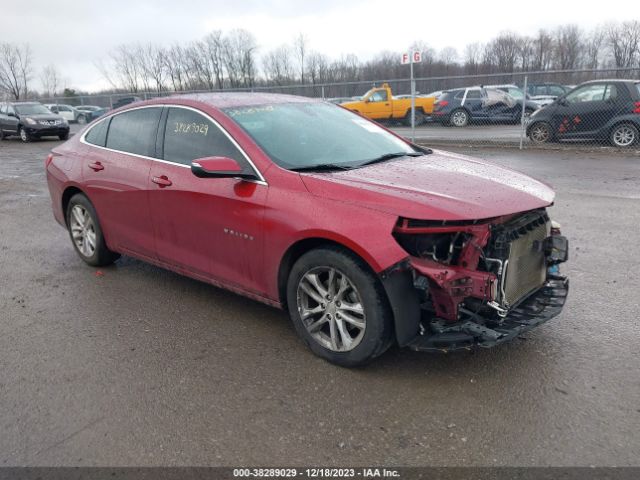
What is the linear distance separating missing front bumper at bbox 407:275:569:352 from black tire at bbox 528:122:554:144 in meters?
12.2

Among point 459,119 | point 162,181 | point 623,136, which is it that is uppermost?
point 162,181

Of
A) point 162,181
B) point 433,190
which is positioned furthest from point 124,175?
point 433,190

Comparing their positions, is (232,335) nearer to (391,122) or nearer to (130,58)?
(391,122)

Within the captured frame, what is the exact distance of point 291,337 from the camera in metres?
3.80

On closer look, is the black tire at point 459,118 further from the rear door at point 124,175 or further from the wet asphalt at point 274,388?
the rear door at point 124,175

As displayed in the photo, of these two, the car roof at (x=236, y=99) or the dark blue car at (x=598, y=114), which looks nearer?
the car roof at (x=236, y=99)

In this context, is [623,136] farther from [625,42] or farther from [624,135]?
[625,42]

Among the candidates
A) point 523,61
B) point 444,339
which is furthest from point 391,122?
point 523,61

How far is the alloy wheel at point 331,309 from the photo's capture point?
3215 mm

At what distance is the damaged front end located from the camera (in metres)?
2.91

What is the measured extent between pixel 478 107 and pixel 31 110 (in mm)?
17740

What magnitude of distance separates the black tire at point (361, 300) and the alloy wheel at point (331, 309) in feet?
0.06

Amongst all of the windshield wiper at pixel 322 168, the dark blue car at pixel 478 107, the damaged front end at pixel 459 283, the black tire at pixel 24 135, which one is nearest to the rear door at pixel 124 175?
the windshield wiper at pixel 322 168

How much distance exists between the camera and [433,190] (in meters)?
3.16
